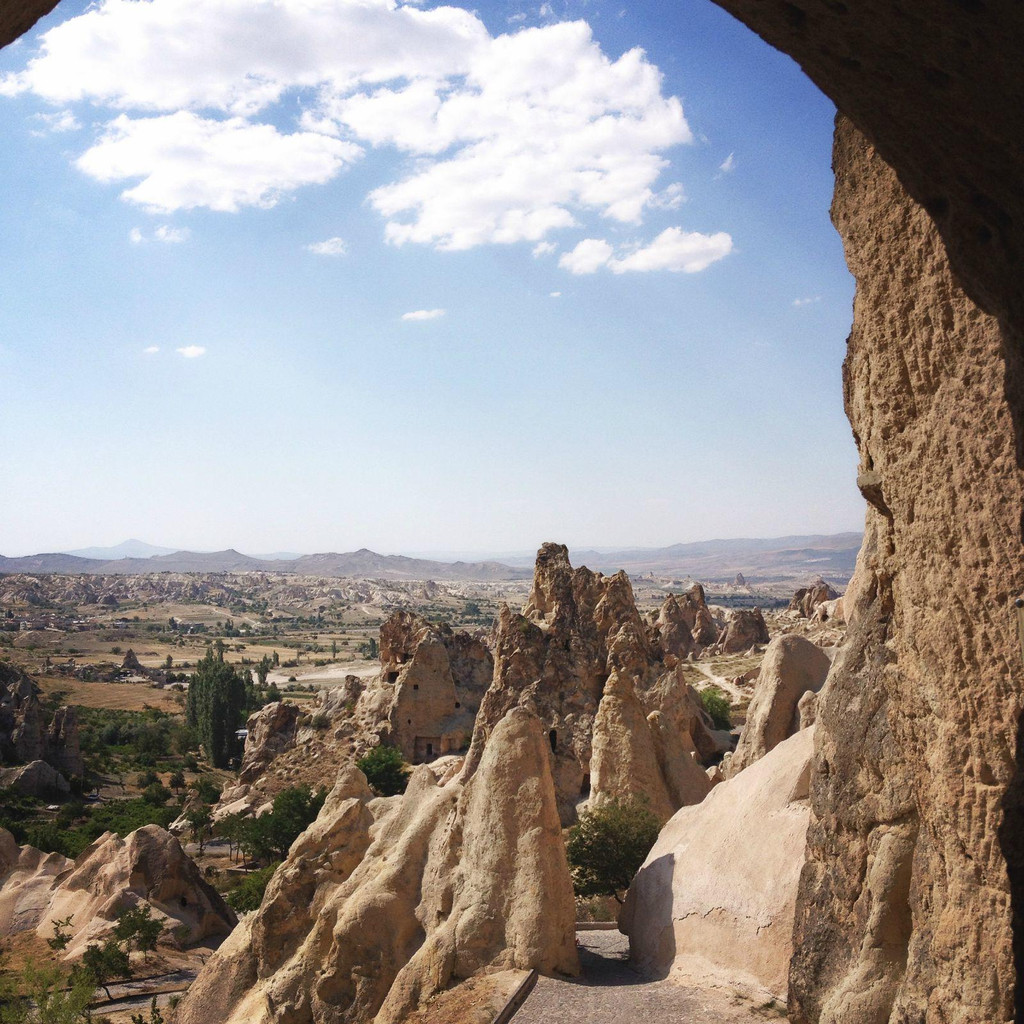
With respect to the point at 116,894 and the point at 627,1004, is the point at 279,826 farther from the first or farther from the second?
the point at 627,1004

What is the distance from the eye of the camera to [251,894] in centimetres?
2722

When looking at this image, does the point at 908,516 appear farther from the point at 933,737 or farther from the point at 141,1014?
the point at 141,1014

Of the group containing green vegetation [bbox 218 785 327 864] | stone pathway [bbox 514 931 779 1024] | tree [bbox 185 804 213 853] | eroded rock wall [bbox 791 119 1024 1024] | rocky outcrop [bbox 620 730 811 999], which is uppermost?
eroded rock wall [bbox 791 119 1024 1024]

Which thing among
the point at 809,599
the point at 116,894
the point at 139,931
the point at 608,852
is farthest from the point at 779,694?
the point at 809,599

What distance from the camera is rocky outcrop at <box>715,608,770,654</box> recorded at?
72500 mm

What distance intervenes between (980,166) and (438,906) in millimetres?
11952

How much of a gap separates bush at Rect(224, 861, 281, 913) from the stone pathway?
1604 centimetres

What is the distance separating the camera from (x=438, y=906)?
13.7 meters

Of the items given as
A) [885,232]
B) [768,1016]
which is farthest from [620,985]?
[885,232]

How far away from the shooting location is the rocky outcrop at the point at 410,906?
12.6m

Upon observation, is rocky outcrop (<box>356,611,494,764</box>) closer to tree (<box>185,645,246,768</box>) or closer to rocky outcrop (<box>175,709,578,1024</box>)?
tree (<box>185,645,246,768</box>)

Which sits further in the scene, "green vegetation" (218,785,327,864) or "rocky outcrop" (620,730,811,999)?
"green vegetation" (218,785,327,864)

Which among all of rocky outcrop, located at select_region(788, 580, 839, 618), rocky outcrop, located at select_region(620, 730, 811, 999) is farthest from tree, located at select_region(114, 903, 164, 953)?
rocky outcrop, located at select_region(788, 580, 839, 618)

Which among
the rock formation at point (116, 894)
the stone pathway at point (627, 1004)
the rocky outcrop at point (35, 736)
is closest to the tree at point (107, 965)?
the rock formation at point (116, 894)
